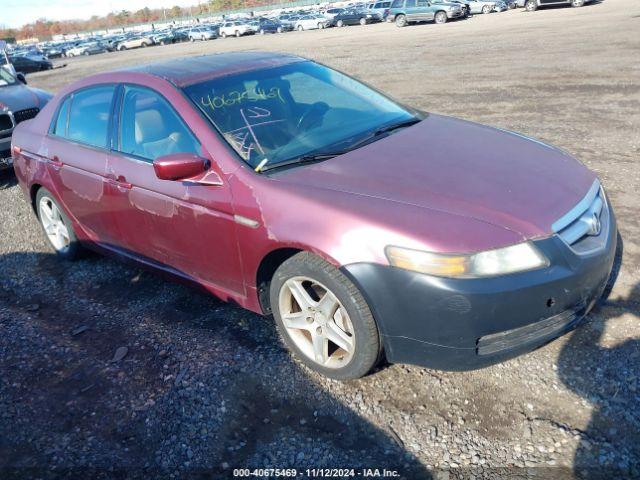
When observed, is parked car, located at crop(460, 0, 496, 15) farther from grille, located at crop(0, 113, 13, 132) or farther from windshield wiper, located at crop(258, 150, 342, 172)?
windshield wiper, located at crop(258, 150, 342, 172)

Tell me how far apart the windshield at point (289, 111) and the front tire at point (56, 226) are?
6.70 ft

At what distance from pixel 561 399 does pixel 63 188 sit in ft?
12.9

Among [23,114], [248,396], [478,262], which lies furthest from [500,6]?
[248,396]

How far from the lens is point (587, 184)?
3010 millimetres

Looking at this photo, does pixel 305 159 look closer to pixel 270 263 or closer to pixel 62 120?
pixel 270 263

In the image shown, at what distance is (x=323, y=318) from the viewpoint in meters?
2.88

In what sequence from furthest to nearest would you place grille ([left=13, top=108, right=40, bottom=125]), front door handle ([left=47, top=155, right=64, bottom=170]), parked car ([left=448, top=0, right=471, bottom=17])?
parked car ([left=448, top=0, right=471, bottom=17]) < grille ([left=13, top=108, right=40, bottom=125]) < front door handle ([left=47, top=155, right=64, bottom=170])

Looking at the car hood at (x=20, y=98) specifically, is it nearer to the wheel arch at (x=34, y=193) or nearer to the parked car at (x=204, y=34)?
the wheel arch at (x=34, y=193)

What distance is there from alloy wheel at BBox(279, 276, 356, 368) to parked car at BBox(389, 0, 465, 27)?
31895 millimetres

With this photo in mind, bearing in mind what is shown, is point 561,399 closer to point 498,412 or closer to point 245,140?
point 498,412

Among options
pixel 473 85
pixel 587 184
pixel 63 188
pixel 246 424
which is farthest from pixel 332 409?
pixel 473 85

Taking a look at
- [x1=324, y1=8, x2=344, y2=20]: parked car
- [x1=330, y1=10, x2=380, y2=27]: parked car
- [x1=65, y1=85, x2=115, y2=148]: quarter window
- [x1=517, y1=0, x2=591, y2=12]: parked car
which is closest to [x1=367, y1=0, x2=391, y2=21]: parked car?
[x1=330, y1=10, x2=380, y2=27]: parked car

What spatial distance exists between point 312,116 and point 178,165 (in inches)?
40.2

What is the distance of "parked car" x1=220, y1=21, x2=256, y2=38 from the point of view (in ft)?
154
